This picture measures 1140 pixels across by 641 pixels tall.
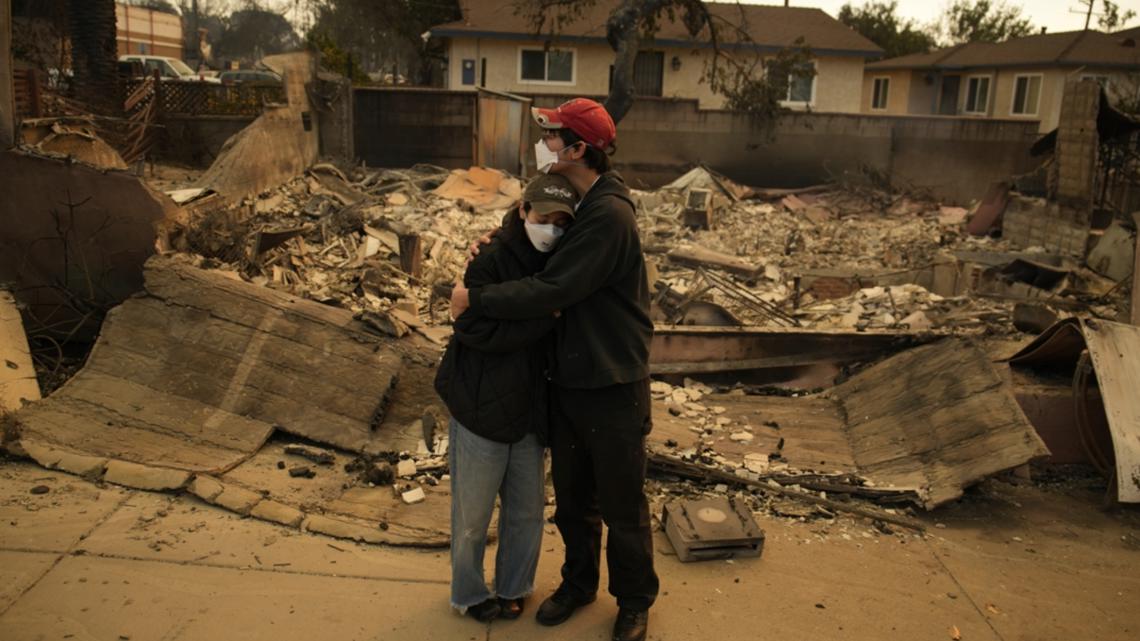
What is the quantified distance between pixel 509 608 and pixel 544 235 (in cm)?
138

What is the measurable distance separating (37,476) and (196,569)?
1218 mm

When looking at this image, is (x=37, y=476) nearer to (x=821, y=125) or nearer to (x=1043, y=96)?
(x=821, y=125)

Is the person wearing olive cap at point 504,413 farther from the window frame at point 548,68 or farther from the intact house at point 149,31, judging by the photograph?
the intact house at point 149,31

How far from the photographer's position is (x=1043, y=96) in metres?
26.2

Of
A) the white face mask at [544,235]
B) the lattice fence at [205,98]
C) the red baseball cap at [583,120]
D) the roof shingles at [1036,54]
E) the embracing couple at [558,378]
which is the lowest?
the embracing couple at [558,378]

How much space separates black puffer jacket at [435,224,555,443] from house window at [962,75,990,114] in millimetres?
30017

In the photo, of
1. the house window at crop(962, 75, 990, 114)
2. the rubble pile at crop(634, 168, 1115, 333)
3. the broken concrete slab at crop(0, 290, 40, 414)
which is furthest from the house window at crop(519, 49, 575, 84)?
the broken concrete slab at crop(0, 290, 40, 414)

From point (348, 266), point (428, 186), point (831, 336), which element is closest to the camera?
point (831, 336)

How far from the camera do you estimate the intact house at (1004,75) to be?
25109 millimetres

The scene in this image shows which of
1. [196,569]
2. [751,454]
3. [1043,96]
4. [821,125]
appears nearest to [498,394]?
[196,569]

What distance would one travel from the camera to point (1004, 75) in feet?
91.4

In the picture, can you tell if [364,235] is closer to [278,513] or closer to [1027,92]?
[278,513]

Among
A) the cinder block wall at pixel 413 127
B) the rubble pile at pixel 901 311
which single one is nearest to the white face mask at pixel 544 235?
the rubble pile at pixel 901 311

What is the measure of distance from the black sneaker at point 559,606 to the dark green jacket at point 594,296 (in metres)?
0.85
